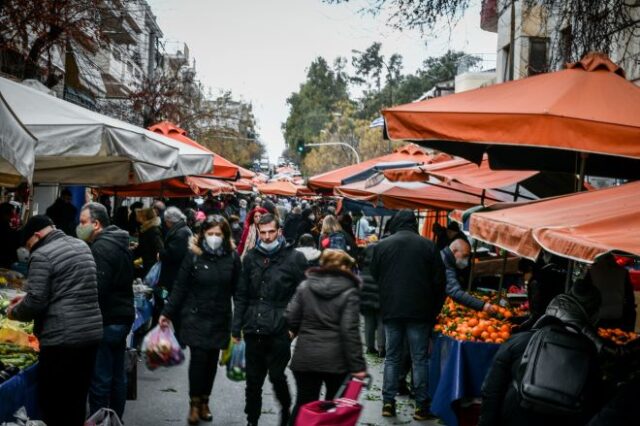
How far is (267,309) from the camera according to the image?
733 centimetres

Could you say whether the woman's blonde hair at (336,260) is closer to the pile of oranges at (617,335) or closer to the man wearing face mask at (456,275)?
the man wearing face mask at (456,275)

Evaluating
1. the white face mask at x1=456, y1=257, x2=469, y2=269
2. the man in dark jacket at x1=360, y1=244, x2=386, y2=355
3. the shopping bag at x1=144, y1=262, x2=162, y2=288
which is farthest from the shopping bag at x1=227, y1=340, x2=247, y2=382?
the man in dark jacket at x1=360, y1=244, x2=386, y2=355

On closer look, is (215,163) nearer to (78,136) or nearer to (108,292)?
(78,136)

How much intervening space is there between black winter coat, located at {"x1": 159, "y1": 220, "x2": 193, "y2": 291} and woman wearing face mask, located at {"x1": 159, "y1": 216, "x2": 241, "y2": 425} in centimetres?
248

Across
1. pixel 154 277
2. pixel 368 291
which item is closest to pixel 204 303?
pixel 154 277

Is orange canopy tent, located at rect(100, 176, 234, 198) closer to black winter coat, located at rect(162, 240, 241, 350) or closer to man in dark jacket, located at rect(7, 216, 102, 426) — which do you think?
black winter coat, located at rect(162, 240, 241, 350)

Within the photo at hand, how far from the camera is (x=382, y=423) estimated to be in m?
8.41

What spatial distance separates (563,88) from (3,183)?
17.6 ft

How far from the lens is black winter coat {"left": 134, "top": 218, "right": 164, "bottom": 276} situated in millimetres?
11805

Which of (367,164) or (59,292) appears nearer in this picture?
(59,292)

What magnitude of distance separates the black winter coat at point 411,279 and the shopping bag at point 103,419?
3.17 m

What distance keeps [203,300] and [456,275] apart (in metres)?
3.05

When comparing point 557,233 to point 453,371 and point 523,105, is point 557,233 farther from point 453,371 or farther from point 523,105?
point 453,371

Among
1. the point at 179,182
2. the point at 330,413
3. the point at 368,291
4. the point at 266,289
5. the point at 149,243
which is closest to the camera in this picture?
the point at 330,413
